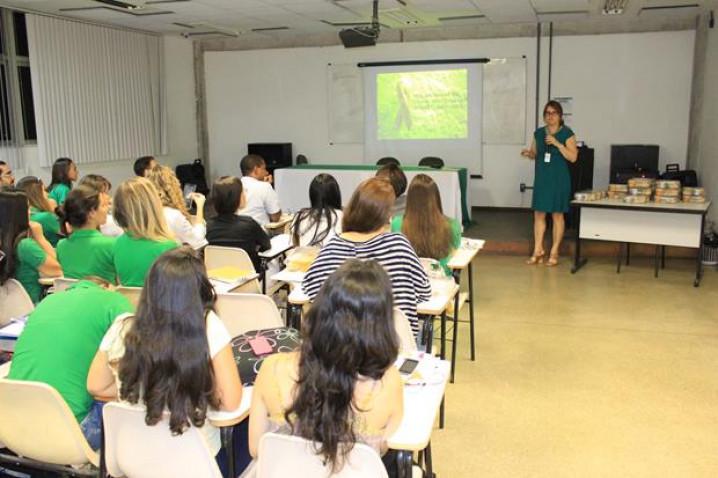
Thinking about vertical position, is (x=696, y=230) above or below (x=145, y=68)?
below

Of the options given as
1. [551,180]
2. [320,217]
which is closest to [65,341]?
[320,217]

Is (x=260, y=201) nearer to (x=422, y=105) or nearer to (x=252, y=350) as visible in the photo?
(x=252, y=350)

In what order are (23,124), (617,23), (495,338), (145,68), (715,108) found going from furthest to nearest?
(145,68), (617,23), (23,124), (715,108), (495,338)

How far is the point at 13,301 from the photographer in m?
3.15

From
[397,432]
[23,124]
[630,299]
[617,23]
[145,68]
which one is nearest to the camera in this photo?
[397,432]

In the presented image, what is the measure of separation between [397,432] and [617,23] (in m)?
8.29

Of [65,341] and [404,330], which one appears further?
[404,330]

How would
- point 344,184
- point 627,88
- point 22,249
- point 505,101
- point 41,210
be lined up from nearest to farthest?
point 22,249
point 41,210
point 344,184
point 627,88
point 505,101

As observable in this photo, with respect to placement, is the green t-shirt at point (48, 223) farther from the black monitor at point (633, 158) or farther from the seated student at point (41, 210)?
the black monitor at point (633, 158)

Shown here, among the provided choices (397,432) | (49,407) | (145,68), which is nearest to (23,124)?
(145,68)

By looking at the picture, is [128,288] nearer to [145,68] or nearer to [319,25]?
[319,25]

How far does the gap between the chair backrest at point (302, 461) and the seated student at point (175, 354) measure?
291 mm

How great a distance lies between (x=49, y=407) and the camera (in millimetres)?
1892

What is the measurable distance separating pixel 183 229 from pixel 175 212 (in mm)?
129
